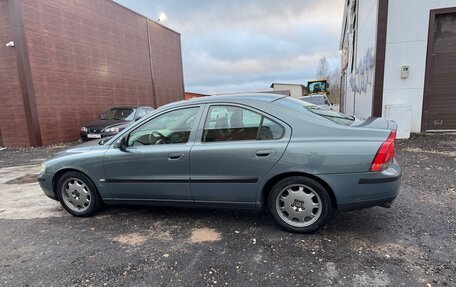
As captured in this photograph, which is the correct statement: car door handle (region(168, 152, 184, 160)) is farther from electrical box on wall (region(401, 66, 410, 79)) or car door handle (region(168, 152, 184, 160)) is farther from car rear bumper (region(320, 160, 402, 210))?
electrical box on wall (region(401, 66, 410, 79))

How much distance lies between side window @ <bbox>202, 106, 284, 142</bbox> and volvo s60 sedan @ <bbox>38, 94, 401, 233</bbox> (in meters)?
0.01

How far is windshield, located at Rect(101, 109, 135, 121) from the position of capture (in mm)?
11531

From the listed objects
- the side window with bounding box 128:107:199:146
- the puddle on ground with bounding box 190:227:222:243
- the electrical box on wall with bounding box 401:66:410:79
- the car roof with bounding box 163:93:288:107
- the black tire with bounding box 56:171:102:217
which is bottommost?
the puddle on ground with bounding box 190:227:222:243

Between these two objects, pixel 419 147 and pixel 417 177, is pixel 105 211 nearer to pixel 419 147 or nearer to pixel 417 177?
pixel 417 177

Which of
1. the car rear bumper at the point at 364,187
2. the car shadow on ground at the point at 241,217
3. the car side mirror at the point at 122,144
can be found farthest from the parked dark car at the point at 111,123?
the car rear bumper at the point at 364,187

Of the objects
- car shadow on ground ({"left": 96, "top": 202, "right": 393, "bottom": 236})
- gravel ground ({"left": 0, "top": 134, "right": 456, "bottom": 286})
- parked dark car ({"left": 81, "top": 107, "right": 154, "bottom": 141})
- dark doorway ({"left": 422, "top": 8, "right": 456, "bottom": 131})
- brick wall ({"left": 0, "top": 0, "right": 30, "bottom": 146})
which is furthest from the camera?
brick wall ({"left": 0, "top": 0, "right": 30, "bottom": 146})

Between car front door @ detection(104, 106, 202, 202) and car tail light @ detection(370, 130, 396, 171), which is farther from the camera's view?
car front door @ detection(104, 106, 202, 202)

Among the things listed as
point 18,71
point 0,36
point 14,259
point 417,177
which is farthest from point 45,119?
point 417,177

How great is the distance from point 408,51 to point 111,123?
33.6 feet

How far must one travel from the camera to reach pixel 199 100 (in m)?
3.77

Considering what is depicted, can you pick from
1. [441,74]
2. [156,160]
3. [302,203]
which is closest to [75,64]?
[156,160]

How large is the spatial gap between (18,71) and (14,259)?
34.4ft

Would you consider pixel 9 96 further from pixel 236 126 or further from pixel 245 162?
pixel 245 162

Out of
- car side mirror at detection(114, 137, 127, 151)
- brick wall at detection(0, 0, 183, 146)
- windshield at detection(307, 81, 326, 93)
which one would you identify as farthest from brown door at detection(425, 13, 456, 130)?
windshield at detection(307, 81, 326, 93)
